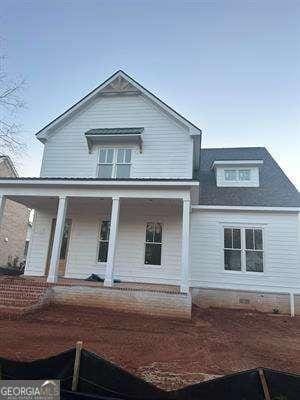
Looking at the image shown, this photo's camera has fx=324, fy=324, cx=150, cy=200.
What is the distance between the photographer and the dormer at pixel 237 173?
15684mm

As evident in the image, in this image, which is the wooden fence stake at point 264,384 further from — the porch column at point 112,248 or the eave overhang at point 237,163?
the eave overhang at point 237,163

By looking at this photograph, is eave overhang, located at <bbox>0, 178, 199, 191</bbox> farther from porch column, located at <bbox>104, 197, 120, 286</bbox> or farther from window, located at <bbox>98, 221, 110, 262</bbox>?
window, located at <bbox>98, 221, 110, 262</bbox>

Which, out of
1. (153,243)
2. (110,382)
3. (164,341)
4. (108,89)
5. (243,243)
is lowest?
(164,341)

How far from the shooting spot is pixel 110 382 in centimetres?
364

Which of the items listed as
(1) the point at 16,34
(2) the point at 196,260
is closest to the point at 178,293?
(2) the point at 196,260

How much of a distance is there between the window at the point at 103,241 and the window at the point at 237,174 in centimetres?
636

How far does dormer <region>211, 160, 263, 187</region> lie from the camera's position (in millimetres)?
15684

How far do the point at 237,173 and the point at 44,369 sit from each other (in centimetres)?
1394

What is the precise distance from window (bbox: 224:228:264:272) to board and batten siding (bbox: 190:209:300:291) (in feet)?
0.70

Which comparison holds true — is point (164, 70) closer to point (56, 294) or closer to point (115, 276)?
point (115, 276)

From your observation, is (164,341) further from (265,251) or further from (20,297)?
(265,251)

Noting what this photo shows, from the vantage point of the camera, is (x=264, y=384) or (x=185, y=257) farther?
(x=185, y=257)

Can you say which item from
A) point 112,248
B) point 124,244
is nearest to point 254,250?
point 124,244

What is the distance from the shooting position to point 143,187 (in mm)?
12297
